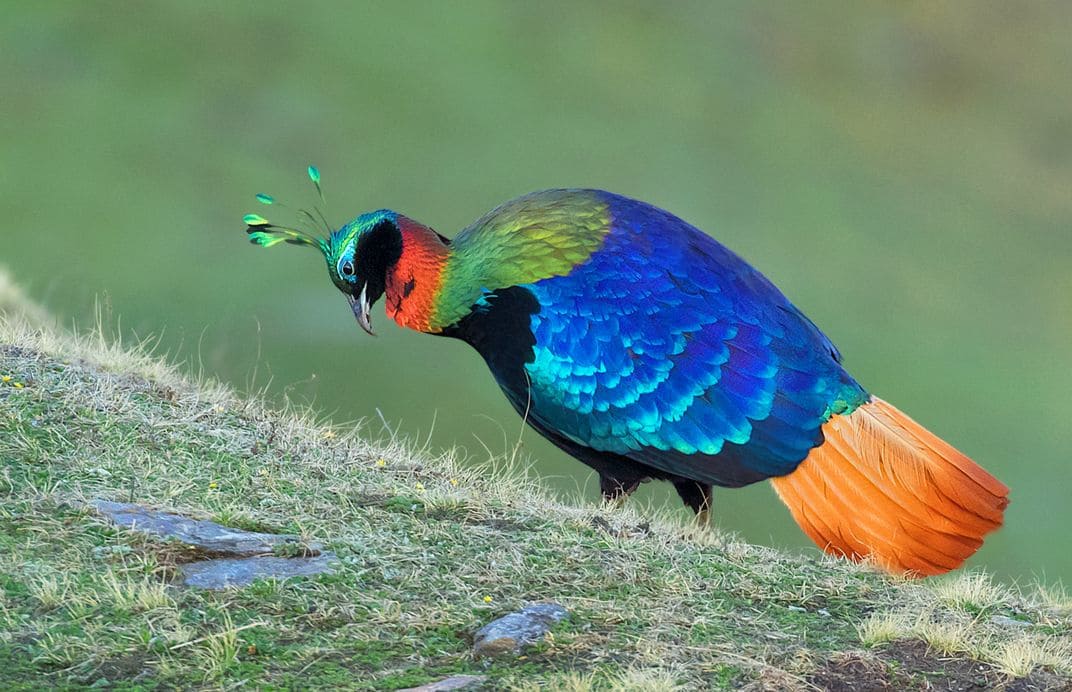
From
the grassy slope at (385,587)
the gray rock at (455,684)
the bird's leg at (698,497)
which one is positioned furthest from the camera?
the bird's leg at (698,497)

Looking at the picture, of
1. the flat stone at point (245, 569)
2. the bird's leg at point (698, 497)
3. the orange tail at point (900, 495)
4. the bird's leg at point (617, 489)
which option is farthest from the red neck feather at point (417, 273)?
the orange tail at point (900, 495)

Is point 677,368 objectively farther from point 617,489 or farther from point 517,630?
point 517,630

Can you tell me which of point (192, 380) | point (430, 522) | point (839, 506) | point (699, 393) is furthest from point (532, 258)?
point (192, 380)

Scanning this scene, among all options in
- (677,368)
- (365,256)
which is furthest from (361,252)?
(677,368)

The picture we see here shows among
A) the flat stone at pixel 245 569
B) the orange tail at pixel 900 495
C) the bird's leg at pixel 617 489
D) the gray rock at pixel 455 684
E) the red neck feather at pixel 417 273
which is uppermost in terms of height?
the red neck feather at pixel 417 273

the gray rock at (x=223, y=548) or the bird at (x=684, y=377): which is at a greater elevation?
the bird at (x=684, y=377)

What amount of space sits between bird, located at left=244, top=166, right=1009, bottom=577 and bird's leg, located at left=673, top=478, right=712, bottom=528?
0.58 ft

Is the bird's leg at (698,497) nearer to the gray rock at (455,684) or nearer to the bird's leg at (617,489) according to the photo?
the bird's leg at (617,489)

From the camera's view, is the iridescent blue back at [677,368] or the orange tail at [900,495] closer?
the orange tail at [900,495]

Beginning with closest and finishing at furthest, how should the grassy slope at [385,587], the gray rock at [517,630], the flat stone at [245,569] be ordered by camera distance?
the grassy slope at [385,587] < the gray rock at [517,630] < the flat stone at [245,569]

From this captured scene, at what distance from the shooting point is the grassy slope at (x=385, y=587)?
386 cm

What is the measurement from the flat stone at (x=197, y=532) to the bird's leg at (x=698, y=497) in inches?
79.3

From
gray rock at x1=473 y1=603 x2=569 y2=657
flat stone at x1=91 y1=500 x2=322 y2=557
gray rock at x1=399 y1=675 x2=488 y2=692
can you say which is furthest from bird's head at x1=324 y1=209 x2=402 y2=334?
gray rock at x1=399 y1=675 x2=488 y2=692

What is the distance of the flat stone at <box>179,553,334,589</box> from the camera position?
14.1 ft
